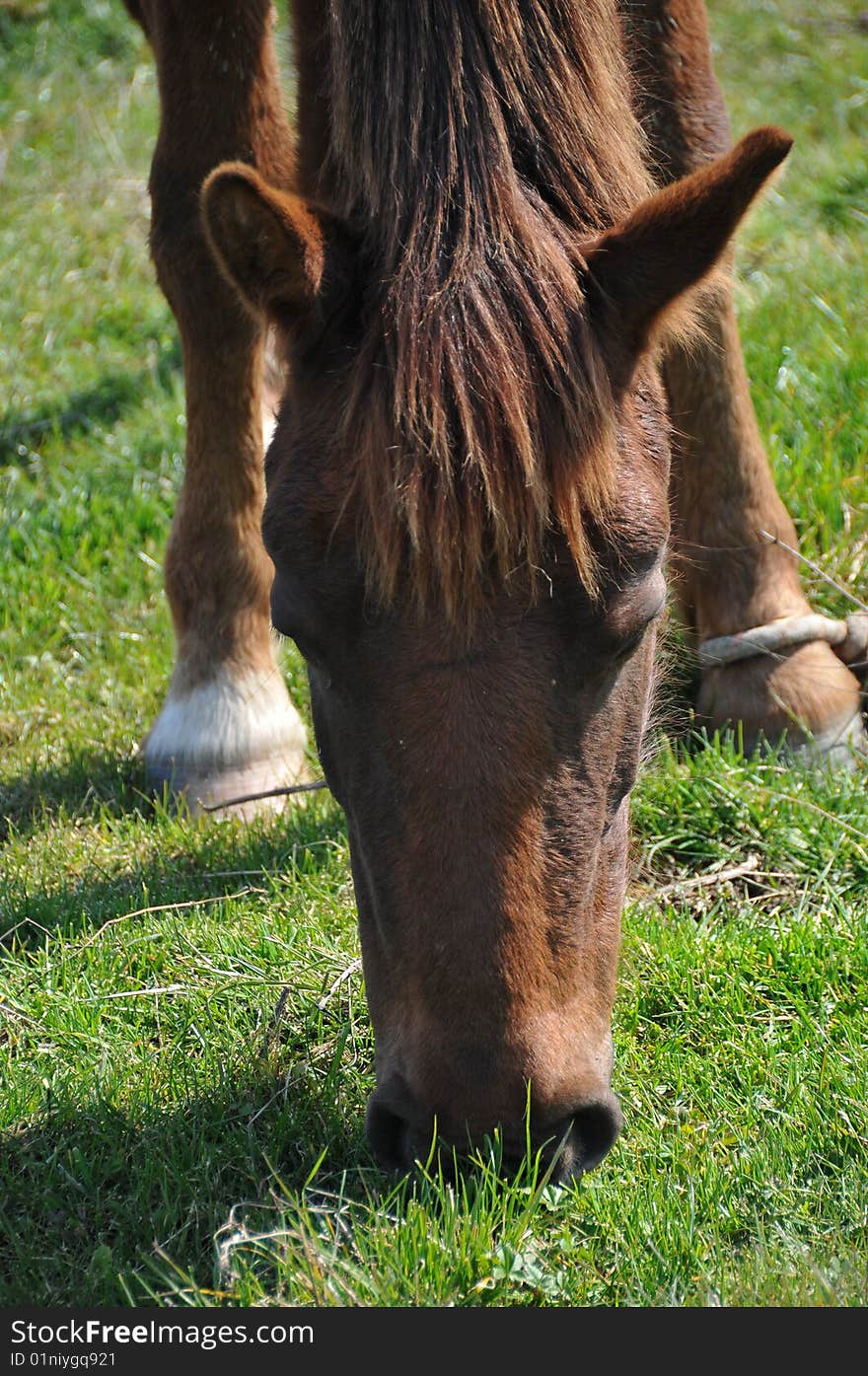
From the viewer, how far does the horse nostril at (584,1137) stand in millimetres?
2201

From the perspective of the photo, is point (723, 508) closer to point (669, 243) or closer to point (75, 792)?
point (669, 243)

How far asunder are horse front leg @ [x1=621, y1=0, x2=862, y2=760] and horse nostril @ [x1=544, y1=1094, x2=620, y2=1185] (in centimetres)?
181

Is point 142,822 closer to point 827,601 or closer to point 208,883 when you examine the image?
point 208,883

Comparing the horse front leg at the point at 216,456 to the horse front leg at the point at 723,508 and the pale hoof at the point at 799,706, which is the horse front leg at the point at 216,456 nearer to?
the horse front leg at the point at 723,508

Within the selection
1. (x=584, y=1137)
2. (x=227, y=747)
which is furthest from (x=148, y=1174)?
(x=227, y=747)

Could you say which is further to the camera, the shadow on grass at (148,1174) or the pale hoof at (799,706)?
the pale hoof at (799,706)

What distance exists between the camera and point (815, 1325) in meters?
2.11

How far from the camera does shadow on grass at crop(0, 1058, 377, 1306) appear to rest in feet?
7.88

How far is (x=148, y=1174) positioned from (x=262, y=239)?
1.68 m

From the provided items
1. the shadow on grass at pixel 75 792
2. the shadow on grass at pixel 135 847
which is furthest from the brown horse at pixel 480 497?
the shadow on grass at pixel 75 792

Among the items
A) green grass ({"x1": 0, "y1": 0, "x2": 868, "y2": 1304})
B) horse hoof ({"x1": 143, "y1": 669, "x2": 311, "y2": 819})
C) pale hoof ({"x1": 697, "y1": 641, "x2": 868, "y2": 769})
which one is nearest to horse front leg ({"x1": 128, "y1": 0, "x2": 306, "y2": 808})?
horse hoof ({"x1": 143, "y1": 669, "x2": 311, "y2": 819})

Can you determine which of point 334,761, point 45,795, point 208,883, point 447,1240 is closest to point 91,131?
point 45,795

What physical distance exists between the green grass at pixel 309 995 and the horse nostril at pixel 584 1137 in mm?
69

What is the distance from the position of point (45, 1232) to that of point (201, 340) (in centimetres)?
256
